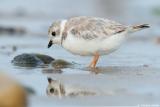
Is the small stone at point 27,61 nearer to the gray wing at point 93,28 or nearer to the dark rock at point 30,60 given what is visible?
the dark rock at point 30,60

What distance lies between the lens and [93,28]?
9219mm

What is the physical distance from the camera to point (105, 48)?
9078mm

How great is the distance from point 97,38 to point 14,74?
1267 mm

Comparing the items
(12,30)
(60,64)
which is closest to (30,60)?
(60,64)

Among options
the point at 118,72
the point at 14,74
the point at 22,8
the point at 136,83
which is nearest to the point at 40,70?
the point at 14,74

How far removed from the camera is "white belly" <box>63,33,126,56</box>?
9.05 metres

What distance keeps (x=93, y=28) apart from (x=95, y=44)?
0.25 meters

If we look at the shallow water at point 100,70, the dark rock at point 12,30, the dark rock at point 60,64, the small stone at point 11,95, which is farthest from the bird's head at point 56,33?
the dark rock at point 12,30

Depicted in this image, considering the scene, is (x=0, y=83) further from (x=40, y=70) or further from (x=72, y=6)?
(x=72, y=6)

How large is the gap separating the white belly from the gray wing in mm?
57

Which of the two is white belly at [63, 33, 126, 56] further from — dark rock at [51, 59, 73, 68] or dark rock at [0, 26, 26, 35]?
dark rock at [0, 26, 26, 35]

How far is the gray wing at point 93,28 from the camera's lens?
9.09 meters

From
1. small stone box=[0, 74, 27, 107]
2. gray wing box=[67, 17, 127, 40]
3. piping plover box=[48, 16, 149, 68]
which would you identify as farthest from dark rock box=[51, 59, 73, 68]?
small stone box=[0, 74, 27, 107]

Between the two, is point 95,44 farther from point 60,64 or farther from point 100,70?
point 60,64
